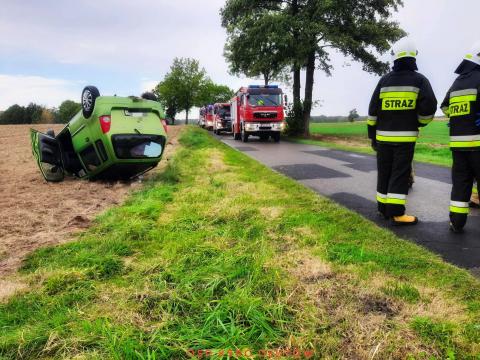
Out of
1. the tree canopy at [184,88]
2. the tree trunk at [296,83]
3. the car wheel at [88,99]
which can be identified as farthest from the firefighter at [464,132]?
the tree canopy at [184,88]

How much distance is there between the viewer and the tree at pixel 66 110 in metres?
84.6

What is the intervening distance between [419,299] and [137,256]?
95.1 inches

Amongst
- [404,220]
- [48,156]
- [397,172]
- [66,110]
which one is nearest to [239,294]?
[404,220]

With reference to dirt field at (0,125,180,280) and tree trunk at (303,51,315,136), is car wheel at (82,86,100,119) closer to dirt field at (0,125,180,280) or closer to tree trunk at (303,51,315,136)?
dirt field at (0,125,180,280)

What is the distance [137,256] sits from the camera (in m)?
3.72

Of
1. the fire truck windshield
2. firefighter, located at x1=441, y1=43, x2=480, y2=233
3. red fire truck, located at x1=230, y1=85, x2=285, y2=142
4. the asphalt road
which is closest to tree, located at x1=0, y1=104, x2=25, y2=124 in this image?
the fire truck windshield

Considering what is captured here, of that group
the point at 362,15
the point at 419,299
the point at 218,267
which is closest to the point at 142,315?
the point at 218,267

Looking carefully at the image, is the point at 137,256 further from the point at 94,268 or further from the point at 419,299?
the point at 419,299

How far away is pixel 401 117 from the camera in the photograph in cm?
484

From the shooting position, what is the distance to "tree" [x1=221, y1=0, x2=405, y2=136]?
73.2 feet

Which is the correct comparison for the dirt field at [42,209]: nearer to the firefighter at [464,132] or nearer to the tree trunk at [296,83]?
the firefighter at [464,132]

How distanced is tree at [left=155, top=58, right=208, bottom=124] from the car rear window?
7089 cm

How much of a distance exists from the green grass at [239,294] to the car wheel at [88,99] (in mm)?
3263

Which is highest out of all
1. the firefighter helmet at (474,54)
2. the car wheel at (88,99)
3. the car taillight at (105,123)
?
the firefighter helmet at (474,54)
